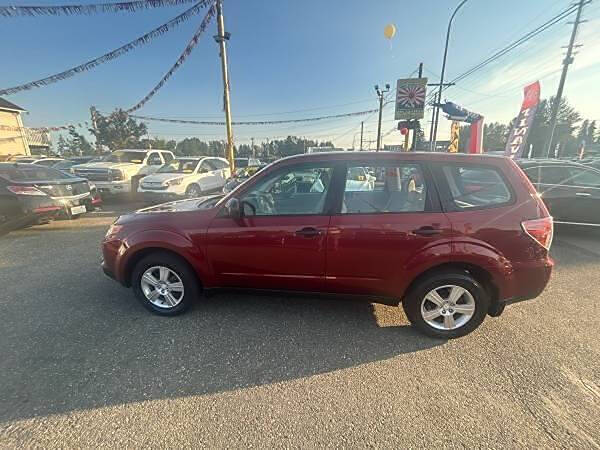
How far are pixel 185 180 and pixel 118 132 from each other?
4603 centimetres

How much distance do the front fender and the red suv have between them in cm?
1

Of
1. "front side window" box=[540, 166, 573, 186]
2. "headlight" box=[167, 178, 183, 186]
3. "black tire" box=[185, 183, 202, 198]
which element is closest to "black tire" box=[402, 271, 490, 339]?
"front side window" box=[540, 166, 573, 186]

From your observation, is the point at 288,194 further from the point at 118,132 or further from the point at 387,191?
the point at 118,132

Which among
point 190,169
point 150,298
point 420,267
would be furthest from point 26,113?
point 420,267

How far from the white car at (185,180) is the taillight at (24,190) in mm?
3143

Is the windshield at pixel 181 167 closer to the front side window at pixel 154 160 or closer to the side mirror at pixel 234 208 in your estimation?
the front side window at pixel 154 160

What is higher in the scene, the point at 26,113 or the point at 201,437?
the point at 26,113

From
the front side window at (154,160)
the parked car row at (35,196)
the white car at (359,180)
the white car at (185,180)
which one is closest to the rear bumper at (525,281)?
the white car at (359,180)

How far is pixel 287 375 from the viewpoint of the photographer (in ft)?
7.29

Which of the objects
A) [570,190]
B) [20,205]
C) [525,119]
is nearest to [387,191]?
[570,190]

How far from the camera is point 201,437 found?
5.63 feet

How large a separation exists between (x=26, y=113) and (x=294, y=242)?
46.2m

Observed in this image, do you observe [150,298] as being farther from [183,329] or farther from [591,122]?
[591,122]

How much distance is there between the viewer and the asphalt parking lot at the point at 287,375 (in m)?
1.75
